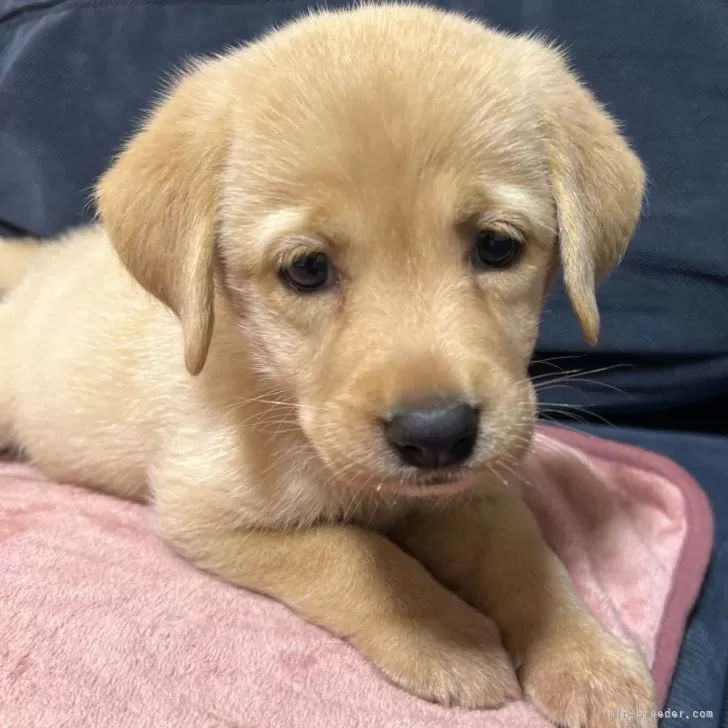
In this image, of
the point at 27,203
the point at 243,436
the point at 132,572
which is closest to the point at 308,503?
the point at 243,436

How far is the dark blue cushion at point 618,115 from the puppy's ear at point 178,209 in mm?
1363

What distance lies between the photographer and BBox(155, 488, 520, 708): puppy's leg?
165 centimetres

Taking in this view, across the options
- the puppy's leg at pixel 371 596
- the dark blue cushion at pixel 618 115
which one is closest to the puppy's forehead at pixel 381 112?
the puppy's leg at pixel 371 596

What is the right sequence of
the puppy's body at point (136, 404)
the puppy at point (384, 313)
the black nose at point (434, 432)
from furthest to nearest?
the puppy's body at point (136, 404) < the puppy at point (384, 313) < the black nose at point (434, 432)

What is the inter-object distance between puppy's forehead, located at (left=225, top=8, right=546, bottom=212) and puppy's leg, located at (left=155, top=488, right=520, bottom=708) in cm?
77

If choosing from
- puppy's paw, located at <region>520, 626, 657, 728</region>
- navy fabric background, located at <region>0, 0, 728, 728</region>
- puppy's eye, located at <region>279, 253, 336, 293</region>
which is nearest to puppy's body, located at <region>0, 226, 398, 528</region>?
puppy's eye, located at <region>279, 253, 336, 293</region>

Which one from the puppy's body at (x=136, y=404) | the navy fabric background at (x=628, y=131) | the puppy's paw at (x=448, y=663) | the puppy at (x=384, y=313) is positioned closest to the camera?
the puppy at (x=384, y=313)

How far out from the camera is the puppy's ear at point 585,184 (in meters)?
1.72

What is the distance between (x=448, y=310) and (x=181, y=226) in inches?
22.2

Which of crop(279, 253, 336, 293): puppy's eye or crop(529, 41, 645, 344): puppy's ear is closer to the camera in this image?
crop(279, 253, 336, 293): puppy's eye

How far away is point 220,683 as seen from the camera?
1.58 meters

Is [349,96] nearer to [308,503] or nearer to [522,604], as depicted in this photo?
[308,503]

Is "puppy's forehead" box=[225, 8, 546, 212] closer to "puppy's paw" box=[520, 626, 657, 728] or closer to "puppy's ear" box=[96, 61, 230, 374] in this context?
"puppy's ear" box=[96, 61, 230, 374]

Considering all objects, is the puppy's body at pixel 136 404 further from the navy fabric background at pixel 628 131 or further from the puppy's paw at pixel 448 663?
the navy fabric background at pixel 628 131
